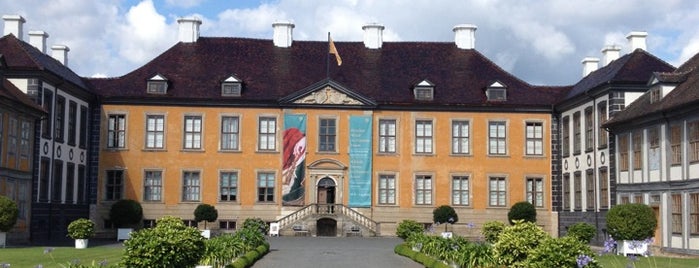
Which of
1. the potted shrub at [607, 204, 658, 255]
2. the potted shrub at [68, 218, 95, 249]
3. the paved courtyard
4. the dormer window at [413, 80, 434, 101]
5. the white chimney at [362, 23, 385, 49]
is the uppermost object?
the white chimney at [362, 23, 385, 49]

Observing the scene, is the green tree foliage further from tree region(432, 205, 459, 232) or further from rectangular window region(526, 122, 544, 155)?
rectangular window region(526, 122, 544, 155)

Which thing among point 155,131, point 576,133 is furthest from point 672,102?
point 155,131

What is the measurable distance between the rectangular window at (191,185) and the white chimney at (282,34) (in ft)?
28.8

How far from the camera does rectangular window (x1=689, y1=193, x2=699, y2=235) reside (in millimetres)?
33375

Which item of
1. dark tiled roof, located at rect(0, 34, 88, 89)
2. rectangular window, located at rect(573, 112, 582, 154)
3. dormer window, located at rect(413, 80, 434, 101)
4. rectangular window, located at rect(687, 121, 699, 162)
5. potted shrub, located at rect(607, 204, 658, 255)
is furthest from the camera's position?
dormer window, located at rect(413, 80, 434, 101)

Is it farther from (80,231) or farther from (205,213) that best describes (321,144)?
(80,231)

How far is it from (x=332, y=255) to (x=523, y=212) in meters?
18.6

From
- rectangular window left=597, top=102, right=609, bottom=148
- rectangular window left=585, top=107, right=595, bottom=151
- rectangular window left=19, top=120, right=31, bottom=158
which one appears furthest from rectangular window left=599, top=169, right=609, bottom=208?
rectangular window left=19, top=120, right=31, bottom=158

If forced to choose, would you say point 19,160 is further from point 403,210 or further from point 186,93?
point 403,210

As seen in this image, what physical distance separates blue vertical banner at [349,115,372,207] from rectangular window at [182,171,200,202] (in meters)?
7.93

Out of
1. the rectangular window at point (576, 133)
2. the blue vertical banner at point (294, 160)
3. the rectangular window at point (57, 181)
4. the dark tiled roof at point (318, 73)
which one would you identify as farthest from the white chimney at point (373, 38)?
the rectangular window at point (57, 181)

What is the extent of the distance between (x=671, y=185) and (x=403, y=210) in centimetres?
1719

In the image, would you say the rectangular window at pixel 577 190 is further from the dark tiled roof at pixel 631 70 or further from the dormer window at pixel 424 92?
the dormer window at pixel 424 92

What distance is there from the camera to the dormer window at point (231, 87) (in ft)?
Answer: 161
